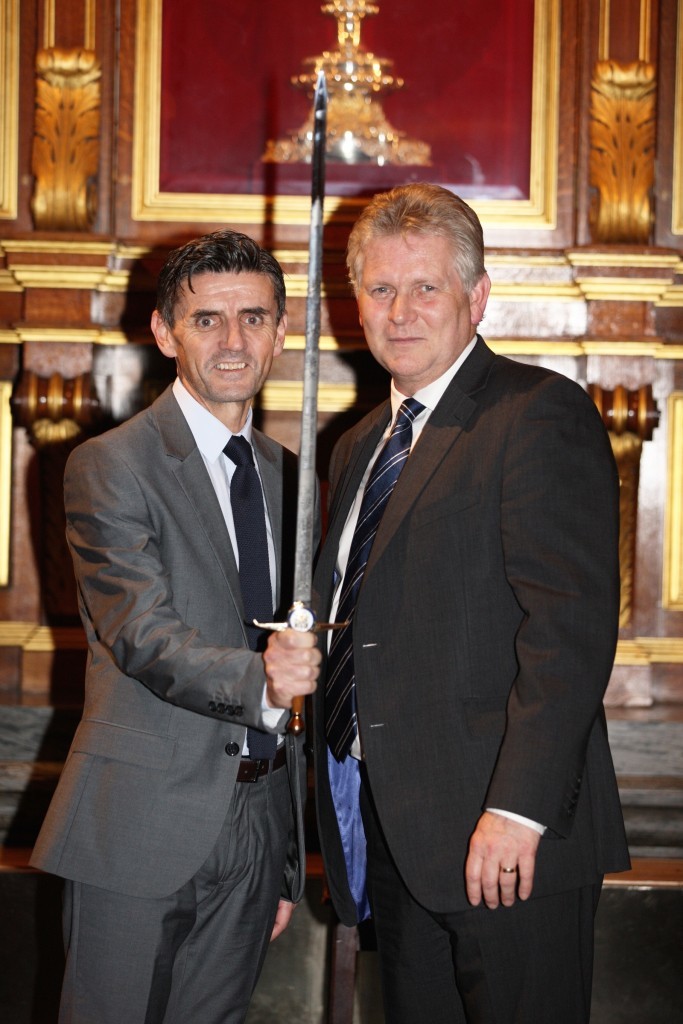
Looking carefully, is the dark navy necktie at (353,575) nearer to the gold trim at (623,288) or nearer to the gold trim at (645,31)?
the gold trim at (623,288)

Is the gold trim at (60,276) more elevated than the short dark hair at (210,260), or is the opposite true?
the gold trim at (60,276)

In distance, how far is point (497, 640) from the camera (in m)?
1.94

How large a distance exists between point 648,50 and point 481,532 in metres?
2.65

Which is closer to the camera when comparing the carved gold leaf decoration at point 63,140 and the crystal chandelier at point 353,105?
the carved gold leaf decoration at point 63,140

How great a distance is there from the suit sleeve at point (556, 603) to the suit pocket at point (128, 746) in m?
0.53

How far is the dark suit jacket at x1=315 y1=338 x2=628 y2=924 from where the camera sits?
183 centimetres

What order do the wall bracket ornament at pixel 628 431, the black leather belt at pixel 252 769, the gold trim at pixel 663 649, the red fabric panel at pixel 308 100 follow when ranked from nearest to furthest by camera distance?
the black leather belt at pixel 252 769 → the wall bracket ornament at pixel 628 431 → the gold trim at pixel 663 649 → the red fabric panel at pixel 308 100

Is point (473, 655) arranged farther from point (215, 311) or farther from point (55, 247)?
point (55, 247)

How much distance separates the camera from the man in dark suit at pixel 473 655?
183 centimetres

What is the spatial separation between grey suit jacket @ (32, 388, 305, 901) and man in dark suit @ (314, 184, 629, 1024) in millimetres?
231

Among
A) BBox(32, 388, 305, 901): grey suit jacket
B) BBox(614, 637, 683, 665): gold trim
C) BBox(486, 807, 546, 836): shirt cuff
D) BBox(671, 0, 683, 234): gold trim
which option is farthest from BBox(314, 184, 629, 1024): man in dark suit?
BBox(671, 0, 683, 234): gold trim

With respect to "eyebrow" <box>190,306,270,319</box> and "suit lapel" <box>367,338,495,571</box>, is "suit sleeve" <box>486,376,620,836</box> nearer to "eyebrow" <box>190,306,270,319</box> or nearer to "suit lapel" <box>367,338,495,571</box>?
"suit lapel" <box>367,338,495,571</box>

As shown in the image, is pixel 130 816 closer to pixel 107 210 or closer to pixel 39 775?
pixel 39 775

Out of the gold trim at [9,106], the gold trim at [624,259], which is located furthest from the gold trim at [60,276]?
the gold trim at [624,259]
